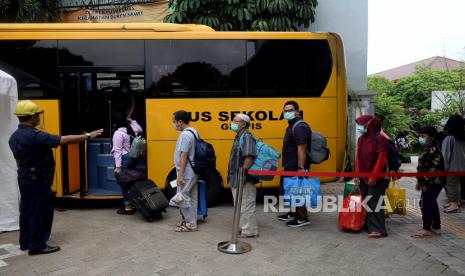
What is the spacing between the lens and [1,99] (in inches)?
249

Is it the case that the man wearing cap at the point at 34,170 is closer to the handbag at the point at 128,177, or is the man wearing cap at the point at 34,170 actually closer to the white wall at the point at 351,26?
the handbag at the point at 128,177

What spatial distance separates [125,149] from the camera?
7070mm

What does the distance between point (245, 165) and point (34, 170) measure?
8.37 ft

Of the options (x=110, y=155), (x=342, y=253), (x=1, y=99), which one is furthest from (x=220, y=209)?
(x=1, y=99)

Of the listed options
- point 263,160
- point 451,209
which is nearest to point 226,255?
point 263,160

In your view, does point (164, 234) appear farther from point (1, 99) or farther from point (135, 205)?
point (1, 99)

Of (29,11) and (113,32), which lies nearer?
(113,32)

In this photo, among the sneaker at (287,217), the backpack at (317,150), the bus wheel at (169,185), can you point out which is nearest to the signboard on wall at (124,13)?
the bus wheel at (169,185)

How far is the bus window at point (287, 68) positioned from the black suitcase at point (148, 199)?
2.27 m

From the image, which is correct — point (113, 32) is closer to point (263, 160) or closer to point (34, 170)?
point (34, 170)

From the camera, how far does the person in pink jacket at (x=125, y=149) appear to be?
22.9 feet

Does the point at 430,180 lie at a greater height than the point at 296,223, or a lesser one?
greater

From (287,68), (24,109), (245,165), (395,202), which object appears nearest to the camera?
(24,109)

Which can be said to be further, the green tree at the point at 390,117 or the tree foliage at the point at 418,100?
the tree foliage at the point at 418,100
